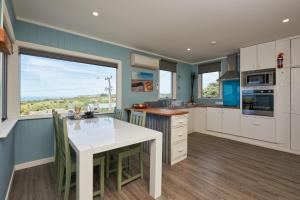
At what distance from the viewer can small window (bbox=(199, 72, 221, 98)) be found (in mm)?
4961

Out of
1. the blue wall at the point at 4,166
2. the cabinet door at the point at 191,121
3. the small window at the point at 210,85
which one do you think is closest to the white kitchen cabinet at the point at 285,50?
the small window at the point at 210,85

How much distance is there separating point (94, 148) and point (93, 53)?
8.17 feet

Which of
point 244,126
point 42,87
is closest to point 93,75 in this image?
point 42,87

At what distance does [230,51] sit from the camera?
407cm

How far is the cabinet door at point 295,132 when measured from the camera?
302cm

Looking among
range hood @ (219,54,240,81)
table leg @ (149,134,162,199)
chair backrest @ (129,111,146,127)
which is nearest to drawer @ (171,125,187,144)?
chair backrest @ (129,111,146,127)

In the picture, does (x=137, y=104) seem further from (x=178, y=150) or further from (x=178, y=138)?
(x=178, y=150)

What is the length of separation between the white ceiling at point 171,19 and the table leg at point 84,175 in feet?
6.46

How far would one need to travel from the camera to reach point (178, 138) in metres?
2.71

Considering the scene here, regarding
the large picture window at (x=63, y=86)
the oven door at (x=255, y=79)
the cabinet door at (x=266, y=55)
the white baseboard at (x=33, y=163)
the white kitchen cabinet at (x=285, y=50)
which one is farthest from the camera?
the oven door at (x=255, y=79)

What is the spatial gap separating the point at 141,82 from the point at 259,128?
10.4 ft

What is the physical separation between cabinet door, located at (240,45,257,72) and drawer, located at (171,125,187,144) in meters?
2.46

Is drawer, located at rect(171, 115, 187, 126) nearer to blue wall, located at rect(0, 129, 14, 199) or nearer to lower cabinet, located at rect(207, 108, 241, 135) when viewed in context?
lower cabinet, located at rect(207, 108, 241, 135)

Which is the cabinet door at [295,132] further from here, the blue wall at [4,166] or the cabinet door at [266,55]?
the blue wall at [4,166]
